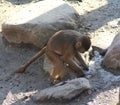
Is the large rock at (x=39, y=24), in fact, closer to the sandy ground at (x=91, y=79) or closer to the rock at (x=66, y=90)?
the sandy ground at (x=91, y=79)

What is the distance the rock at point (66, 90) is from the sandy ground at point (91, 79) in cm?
7

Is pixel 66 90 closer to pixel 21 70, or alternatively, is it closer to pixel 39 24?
pixel 21 70

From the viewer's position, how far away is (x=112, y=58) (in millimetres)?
4855

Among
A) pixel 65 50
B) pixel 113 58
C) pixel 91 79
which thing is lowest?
pixel 91 79

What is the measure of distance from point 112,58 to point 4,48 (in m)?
1.75

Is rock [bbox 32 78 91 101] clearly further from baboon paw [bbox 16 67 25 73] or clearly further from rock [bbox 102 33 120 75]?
baboon paw [bbox 16 67 25 73]

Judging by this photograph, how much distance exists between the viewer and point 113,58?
484 centimetres

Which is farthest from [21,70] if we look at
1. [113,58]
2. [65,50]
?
[113,58]

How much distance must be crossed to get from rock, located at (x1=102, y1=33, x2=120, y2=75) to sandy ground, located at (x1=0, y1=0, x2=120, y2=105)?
0.10 meters

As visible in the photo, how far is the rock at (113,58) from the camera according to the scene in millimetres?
4801

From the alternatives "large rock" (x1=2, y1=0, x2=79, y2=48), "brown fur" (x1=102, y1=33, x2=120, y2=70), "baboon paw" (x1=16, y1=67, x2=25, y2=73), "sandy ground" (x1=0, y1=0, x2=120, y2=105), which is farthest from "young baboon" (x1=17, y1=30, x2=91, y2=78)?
"large rock" (x1=2, y1=0, x2=79, y2=48)

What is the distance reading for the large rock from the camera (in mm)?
5426

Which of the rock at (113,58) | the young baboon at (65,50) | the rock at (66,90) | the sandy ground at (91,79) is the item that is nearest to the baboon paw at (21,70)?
the sandy ground at (91,79)

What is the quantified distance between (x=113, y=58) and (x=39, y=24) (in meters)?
1.24
